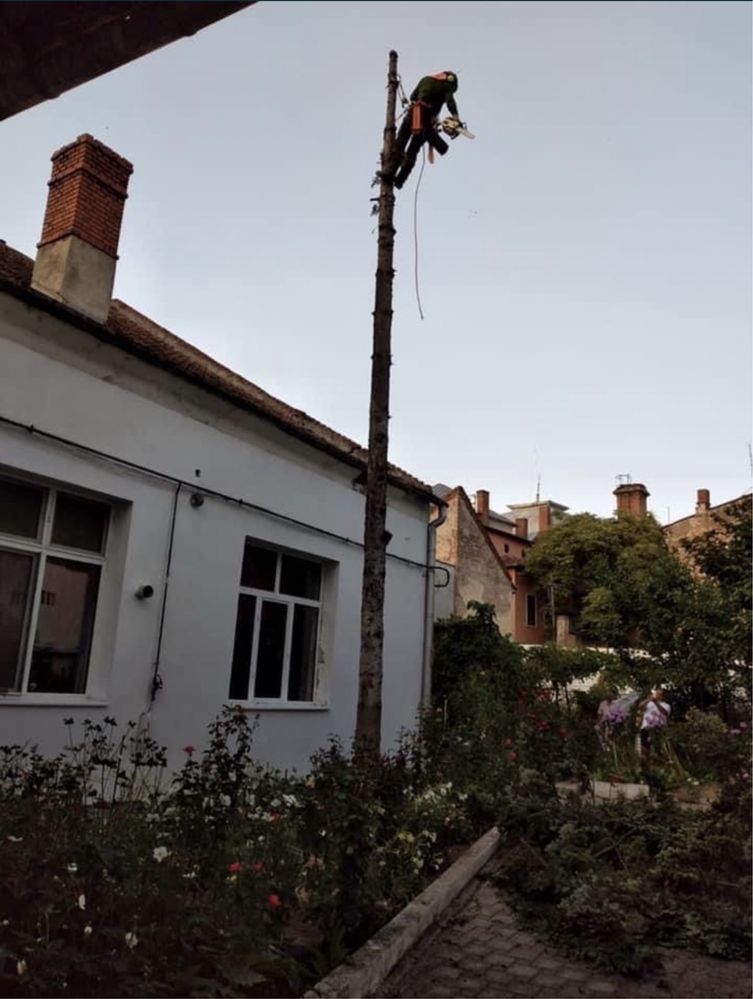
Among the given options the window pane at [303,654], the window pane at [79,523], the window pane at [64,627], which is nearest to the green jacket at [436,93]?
the window pane at [79,523]

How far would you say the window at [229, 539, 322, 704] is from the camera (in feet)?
32.7

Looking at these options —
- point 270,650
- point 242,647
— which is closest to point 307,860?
point 242,647

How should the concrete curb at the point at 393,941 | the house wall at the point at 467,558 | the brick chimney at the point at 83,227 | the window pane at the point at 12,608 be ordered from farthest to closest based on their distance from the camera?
the house wall at the point at 467,558 < the brick chimney at the point at 83,227 < the window pane at the point at 12,608 < the concrete curb at the point at 393,941

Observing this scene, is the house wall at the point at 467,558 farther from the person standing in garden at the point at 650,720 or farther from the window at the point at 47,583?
the window at the point at 47,583

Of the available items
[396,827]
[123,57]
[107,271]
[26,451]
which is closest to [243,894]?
[396,827]

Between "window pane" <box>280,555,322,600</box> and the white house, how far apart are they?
0.10 ft

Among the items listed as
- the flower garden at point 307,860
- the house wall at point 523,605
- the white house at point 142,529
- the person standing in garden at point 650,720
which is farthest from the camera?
the house wall at point 523,605

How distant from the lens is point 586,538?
42031mm

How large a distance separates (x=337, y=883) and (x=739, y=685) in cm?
1101

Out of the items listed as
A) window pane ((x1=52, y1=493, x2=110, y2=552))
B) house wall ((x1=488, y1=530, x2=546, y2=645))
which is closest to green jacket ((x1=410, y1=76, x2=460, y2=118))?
window pane ((x1=52, y1=493, x2=110, y2=552))

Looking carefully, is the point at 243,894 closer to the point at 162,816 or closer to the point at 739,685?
the point at 162,816

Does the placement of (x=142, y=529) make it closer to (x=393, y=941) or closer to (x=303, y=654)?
(x=303, y=654)

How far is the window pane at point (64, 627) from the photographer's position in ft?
24.4

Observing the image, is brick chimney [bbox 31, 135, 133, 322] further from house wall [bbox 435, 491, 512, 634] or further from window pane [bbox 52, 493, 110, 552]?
house wall [bbox 435, 491, 512, 634]
